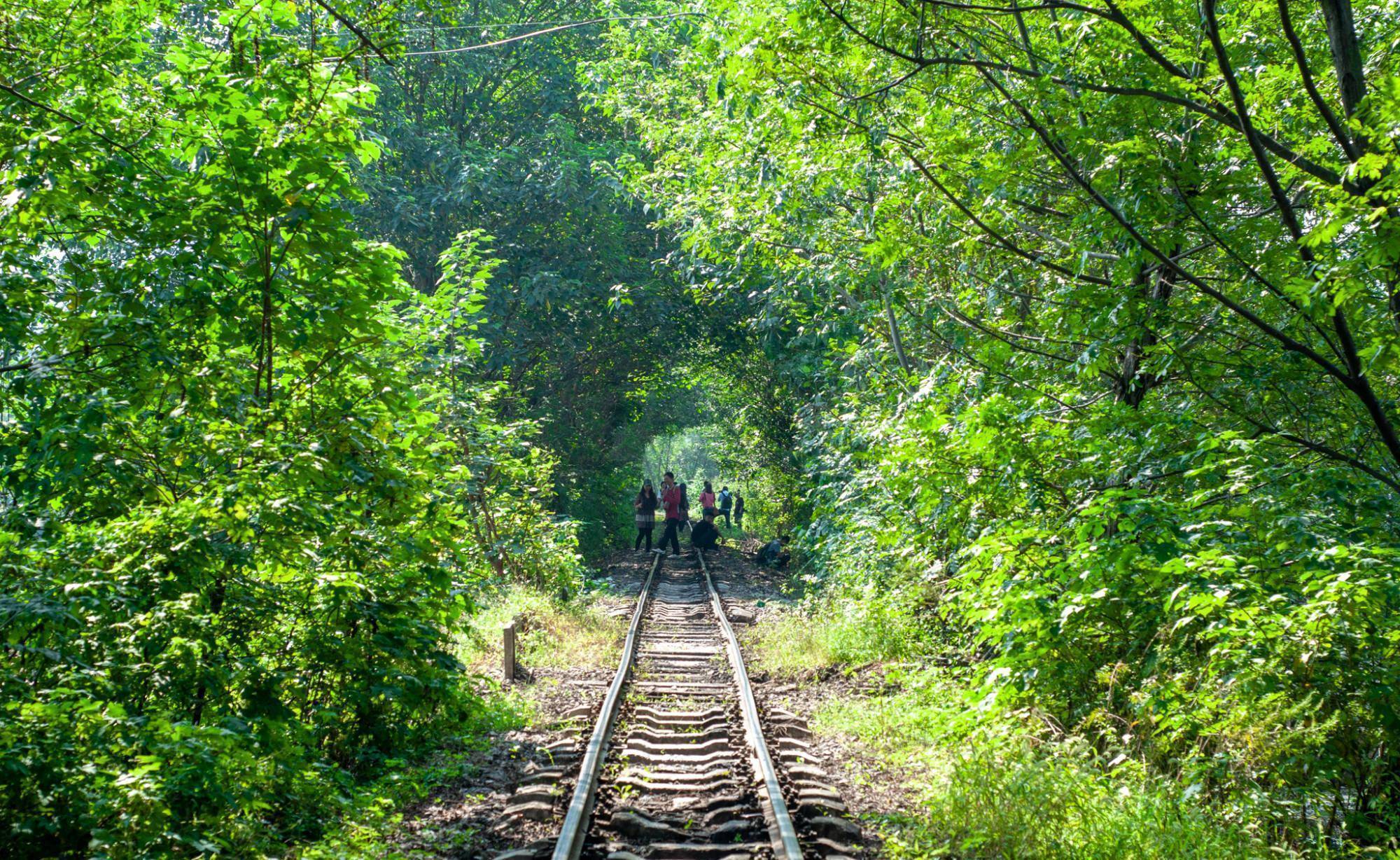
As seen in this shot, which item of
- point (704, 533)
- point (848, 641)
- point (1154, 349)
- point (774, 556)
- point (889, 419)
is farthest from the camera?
point (704, 533)

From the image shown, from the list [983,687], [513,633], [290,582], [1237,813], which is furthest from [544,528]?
[1237,813]

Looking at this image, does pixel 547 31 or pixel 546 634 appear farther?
pixel 546 634

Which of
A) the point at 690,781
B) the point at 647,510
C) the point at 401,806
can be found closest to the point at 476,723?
the point at 401,806

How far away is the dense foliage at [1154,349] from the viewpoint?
5059 millimetres

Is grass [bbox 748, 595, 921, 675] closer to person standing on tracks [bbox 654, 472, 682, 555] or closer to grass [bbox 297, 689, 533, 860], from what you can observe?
grass [bbox 297, 689, 533, 860]

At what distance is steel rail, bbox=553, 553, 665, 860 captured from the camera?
555 centimetres

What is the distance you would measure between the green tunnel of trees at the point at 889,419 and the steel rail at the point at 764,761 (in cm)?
155

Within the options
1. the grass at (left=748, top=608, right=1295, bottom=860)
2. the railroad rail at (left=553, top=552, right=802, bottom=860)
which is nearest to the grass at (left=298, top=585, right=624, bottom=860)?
the railroad rail at (left=553, top=552, right=802, bottom=860)

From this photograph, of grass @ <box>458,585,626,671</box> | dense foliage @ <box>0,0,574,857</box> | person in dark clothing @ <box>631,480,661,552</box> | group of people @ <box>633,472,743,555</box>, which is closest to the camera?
dense foliage @ <box>0,0,574,857</box>

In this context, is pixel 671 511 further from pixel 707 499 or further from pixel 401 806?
pixel 401 806

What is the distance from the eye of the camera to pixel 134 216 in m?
5.93

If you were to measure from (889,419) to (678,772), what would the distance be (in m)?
4.04

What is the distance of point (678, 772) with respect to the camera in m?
7.35

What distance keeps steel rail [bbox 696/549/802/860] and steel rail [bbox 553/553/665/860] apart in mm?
1179
